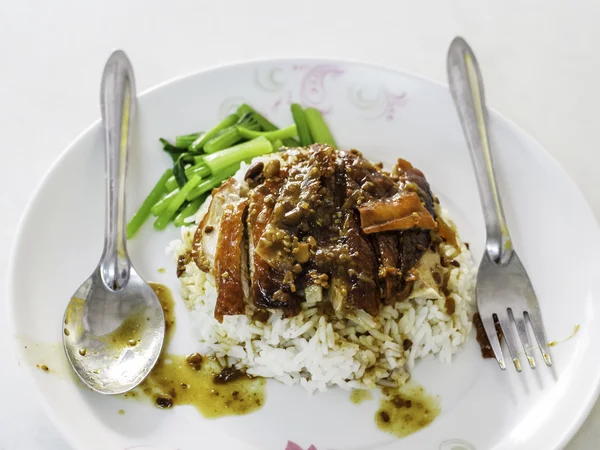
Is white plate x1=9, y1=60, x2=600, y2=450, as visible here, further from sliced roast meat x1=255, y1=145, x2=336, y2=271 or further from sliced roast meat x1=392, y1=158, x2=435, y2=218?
sliced roast meat x1=255, y1=145, x2=336, y2=271

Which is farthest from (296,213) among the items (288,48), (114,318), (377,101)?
(288,48)

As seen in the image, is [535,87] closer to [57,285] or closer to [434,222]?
[434,222]

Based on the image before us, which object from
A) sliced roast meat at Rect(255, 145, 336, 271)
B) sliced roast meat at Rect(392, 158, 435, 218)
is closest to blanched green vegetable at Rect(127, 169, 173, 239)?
sliced roast meat at Rect(255, 145, 336, 271)

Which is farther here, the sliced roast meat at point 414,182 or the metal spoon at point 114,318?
the sliced roast meat at point 414,182

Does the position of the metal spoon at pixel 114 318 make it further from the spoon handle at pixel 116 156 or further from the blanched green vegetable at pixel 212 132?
the blanched green vegetable at pixel 212 132

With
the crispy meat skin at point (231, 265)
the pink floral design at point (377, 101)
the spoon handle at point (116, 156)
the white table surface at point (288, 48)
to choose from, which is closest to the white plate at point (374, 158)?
the pink floral design at point (377, 101)

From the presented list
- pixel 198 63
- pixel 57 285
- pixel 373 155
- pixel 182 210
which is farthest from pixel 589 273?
pixel 198 63

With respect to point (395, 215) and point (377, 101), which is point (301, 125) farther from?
point (395, 215)
